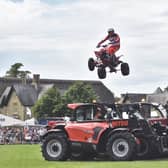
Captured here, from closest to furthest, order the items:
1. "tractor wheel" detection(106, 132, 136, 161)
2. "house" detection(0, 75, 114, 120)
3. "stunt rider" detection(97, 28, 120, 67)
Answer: "stunt rider" detection(97, 28, 120, 67) → "tractor wheel" detection(106, 132, 136, 161) → "house" detection(0, 75, 114, 120)

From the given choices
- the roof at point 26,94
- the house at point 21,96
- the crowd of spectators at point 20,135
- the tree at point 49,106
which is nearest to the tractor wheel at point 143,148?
the crowd of spectators at point 20,135

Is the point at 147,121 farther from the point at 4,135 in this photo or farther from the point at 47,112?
the point at 47,112

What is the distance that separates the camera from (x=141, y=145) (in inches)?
1070

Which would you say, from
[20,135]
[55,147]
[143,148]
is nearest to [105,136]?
[143,148]

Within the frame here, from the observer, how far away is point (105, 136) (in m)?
27.2

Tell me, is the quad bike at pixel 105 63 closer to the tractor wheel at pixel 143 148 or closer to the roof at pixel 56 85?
the tractor wheel at pixel 143 148

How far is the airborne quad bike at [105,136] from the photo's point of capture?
26.4 m

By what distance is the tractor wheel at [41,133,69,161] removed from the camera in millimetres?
27422

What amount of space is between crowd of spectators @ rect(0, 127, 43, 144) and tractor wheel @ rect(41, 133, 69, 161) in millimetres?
25141

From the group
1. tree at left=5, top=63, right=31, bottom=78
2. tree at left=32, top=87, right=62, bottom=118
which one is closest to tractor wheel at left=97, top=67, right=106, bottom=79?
tree at left=32, top=87, right=62, bottom=118

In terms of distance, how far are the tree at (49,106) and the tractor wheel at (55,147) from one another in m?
68.5

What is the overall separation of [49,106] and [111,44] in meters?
75.2

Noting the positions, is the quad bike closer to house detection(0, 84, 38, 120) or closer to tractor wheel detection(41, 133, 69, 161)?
tractor wheel detection(41, 133, 69, 161)

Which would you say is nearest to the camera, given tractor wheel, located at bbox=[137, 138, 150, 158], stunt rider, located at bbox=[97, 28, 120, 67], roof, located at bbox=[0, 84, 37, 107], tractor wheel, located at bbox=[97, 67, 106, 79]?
stunt rider, located at bbox=[97, 28, 120, 67]
